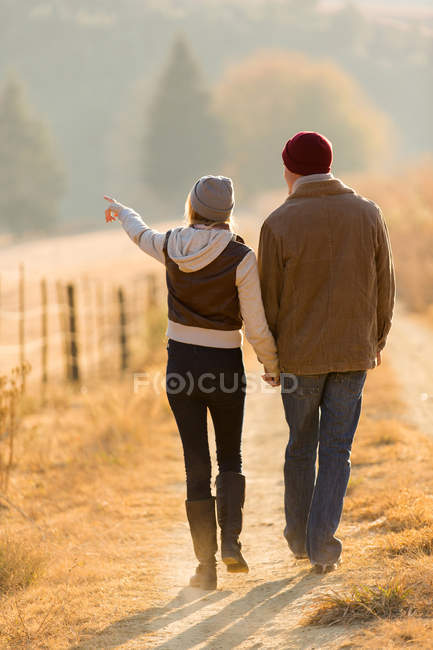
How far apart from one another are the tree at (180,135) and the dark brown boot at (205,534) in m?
57.5

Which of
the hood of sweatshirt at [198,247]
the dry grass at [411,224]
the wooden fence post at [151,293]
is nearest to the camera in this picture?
the hood of sweatshirt at [198,247]

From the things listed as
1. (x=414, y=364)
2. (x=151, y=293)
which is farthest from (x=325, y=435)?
(x=151, y=293)

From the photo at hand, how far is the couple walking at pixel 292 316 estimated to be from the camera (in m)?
3.84

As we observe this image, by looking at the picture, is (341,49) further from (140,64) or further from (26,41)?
(26,41)

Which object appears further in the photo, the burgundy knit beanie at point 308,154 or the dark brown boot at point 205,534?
the dark brown boot at point 205,534

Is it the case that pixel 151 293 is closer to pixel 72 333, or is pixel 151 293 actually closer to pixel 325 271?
pixel 72 333

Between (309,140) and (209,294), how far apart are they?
795 mm

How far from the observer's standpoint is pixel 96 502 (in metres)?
6.12

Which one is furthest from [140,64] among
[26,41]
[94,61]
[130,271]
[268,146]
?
[130,271]

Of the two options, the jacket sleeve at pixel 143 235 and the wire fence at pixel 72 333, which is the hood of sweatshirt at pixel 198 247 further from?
the wire fence at pixel 72 333

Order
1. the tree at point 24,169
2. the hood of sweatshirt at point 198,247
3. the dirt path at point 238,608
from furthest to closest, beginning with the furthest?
the tree at point 24,169 → the hood of sweatshirt at point 198,247 → the dirt path at point 238,608

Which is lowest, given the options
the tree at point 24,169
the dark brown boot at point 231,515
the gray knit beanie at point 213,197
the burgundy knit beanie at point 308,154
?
the dark brown boot at point 231,515

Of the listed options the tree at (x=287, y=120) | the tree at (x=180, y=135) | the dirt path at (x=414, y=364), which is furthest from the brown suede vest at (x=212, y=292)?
the tree at (x=287, y=120)

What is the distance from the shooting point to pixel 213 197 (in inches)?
152
